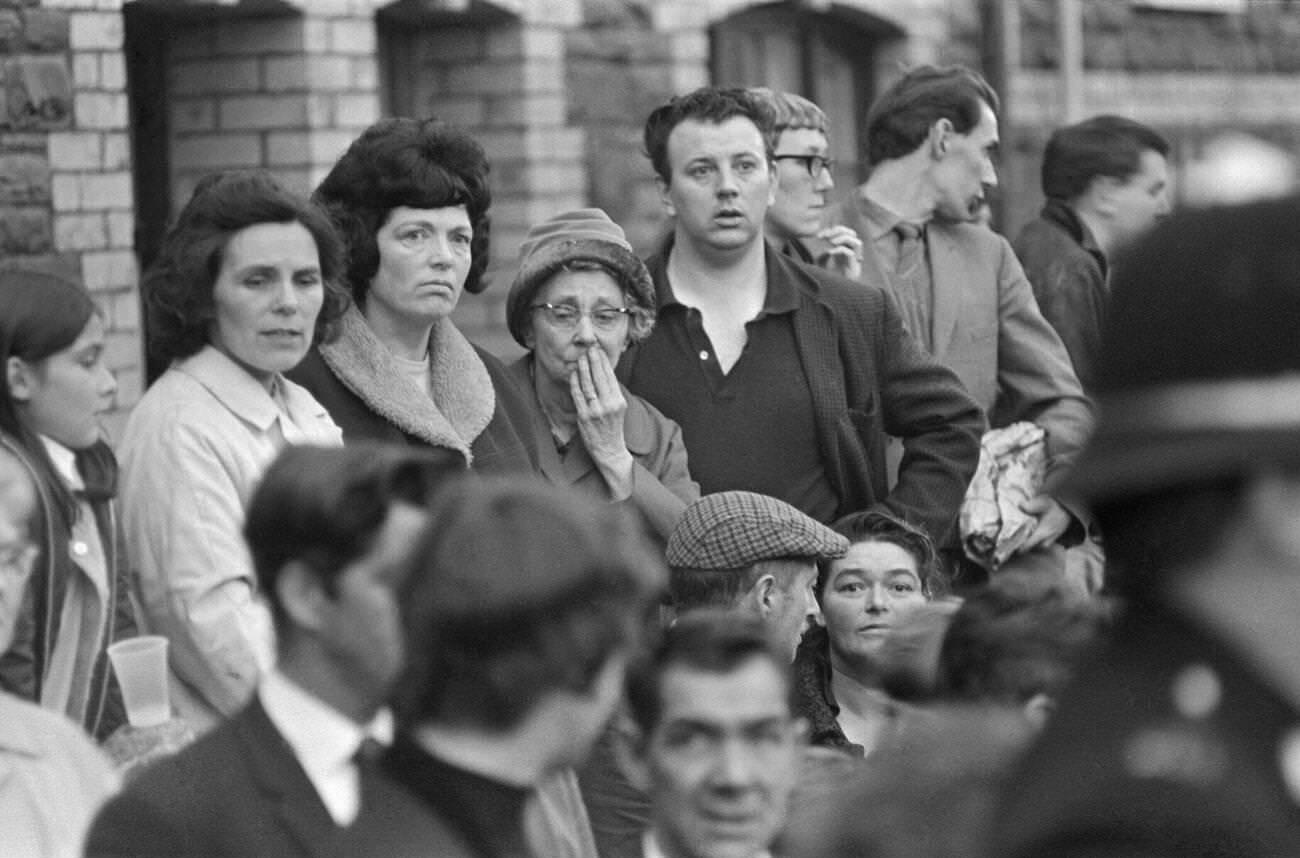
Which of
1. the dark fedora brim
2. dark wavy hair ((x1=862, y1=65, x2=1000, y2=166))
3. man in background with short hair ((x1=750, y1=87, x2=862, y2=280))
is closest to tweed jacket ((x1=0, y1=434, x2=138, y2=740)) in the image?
the dark fedora brim

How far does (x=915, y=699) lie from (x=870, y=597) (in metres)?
1.76

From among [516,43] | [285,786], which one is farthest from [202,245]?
[516,43]

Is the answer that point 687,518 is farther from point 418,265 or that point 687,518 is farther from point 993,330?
point 993,330

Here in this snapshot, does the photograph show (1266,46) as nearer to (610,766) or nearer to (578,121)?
(578,121)

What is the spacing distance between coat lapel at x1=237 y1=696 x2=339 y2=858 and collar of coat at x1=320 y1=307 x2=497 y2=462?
1.99 metres

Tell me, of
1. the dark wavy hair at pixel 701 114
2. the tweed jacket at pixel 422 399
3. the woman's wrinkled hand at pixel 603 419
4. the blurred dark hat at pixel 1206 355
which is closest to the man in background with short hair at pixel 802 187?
the dark wavy hair at pixel 701 114

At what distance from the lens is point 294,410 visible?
13.6 feet

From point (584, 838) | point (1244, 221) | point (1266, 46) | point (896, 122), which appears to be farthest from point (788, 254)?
point (1266, 46)

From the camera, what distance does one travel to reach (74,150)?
7.35 m

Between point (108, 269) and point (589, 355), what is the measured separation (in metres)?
2.82

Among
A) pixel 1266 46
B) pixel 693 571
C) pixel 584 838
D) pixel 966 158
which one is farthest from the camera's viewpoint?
pixel 1266 46

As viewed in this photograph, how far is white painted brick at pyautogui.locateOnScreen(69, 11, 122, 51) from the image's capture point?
7363 mm

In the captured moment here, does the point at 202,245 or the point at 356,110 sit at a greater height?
the point at 356,110

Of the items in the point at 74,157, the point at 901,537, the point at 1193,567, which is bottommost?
the point at 901,537
